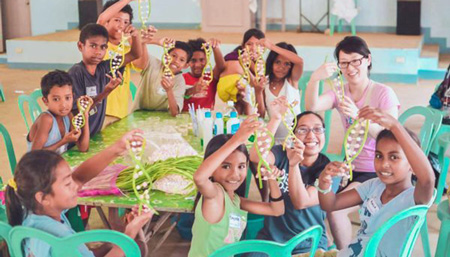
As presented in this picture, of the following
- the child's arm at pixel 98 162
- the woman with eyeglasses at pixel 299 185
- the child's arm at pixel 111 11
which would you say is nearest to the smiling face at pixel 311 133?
the woman with eyeglasses at pixel 299 185

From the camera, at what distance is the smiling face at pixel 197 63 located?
4.95 metres

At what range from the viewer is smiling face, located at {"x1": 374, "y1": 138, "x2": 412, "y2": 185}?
297cm

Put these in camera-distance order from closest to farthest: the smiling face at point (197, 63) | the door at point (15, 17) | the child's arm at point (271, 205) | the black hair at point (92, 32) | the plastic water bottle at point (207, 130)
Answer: the child's arm at point (271, 205) < the plastic water bottle at point (207, 130) < the black hair at point (92, 32) < the smiling face at point (197, 63) < the door at point (15, 17)

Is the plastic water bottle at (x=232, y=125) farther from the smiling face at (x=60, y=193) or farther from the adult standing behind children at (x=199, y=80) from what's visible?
the smiling face at (x=60, y=193)

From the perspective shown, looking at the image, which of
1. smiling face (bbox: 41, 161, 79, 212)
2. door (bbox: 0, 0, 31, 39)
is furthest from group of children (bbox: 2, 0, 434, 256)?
door (bbox: 0, 0, 31, 39)

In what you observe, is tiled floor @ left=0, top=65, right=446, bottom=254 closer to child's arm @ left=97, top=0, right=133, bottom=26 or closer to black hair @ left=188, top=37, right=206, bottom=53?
black hair @ left=188, top=37, right=206, bottom=53

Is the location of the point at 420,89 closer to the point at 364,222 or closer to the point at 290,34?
the point at 290,34

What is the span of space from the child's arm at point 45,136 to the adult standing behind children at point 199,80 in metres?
1.14

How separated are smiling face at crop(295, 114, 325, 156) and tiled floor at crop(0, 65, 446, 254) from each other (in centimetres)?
109

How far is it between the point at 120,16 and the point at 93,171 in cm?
209

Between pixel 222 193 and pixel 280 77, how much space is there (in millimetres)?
1739

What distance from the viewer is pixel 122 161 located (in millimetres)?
3787

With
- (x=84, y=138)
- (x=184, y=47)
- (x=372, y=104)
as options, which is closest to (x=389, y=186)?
(x=372, y=104)

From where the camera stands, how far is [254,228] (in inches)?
161
